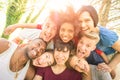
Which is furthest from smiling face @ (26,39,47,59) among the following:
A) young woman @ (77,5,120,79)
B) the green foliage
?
the green foliage

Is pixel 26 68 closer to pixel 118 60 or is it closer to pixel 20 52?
pixel 20 52

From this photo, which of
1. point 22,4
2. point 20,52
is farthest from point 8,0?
point 20,52

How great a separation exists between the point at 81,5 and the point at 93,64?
1.19 feet

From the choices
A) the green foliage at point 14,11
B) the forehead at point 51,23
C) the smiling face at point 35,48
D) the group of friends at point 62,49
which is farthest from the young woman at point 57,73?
the green foliage at point 14,11

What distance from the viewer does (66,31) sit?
1.65 metres

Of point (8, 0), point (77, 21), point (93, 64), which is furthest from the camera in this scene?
point (8, 0)

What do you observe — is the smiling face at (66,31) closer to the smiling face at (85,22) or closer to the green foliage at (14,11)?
the smiling face at (85,22)

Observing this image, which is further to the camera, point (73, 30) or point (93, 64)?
point (93, 64)

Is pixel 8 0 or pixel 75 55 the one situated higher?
pixel 8 0

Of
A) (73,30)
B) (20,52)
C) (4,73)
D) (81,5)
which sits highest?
(81,5)

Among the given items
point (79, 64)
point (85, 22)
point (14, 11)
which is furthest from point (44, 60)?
point (14, 11)

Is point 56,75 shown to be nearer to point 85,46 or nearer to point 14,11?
point 85,46

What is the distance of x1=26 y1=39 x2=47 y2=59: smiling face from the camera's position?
1668 mm

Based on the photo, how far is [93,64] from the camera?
1754 mm
